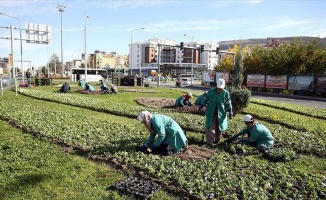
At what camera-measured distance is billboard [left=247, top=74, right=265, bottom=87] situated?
136 ft

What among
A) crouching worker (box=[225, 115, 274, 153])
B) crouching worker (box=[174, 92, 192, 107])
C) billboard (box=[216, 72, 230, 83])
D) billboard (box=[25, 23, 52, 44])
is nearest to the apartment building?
billboard (box=[216, 72, 230, 83])

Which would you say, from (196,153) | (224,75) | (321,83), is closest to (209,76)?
(224,75)

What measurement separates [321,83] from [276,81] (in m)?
6.62

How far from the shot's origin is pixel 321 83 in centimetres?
3372

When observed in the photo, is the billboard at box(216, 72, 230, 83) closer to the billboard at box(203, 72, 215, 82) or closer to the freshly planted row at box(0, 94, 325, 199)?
the billboard at box(203, 72, 215, 82)

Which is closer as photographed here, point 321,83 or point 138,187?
point 138,187

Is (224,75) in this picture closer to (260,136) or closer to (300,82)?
(300,82)

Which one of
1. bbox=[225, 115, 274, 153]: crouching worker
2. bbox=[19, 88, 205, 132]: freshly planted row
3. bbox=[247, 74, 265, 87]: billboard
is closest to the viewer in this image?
bbox=[225, 115, 274, 153]: crouching worker

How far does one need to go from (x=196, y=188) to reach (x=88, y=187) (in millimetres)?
2248

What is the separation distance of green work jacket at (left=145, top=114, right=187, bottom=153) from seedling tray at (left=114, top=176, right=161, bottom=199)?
4.67 feet

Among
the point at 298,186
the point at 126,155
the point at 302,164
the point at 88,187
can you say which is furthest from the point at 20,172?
the point at 302,164

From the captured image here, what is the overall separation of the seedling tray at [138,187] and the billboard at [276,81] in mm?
37257

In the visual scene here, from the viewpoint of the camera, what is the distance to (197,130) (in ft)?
35.2

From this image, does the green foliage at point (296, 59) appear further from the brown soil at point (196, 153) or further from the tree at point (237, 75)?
the brown soil at point (196, 153)
